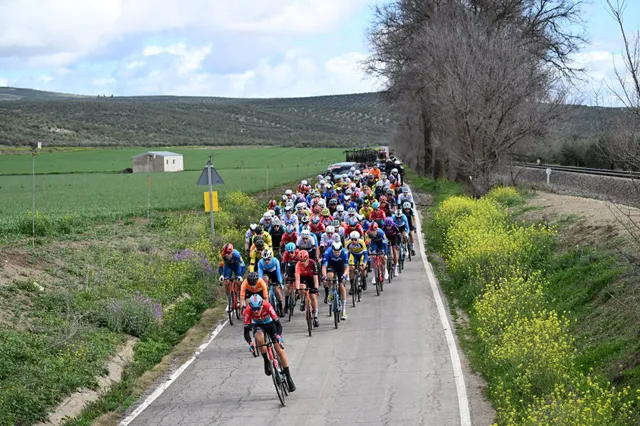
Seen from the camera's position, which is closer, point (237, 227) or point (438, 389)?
point (438, 389)

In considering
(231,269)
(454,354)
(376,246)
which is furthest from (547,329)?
(376,246)

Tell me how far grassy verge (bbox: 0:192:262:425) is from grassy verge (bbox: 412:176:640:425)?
5.60 metres

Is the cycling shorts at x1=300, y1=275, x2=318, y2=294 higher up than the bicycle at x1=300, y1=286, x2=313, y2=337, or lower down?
higher up

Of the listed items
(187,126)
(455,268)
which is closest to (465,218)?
(455,268)

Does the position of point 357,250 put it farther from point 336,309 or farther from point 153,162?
point 153,162

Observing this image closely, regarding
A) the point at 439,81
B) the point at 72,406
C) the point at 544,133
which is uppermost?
the point at 439,81

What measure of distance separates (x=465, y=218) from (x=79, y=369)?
A: 16.3 metres

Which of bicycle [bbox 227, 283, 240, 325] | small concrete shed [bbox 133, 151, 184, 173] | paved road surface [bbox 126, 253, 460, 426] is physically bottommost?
paved road surface [bbox 126, 253, 460, 426]

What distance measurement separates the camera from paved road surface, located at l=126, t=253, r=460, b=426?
446 inches

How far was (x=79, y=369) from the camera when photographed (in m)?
12.8

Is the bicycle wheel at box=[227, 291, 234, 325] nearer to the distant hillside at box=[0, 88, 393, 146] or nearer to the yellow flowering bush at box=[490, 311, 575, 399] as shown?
the yellow flowering bush at box=[490, 311, 575, 399]

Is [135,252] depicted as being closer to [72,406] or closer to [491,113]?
[72,406]

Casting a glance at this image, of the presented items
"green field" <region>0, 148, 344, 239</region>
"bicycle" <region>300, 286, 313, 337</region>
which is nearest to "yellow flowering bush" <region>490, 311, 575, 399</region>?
"bicycle" <region>300, 286, 313, 337</region>

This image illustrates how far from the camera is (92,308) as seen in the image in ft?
52.9
